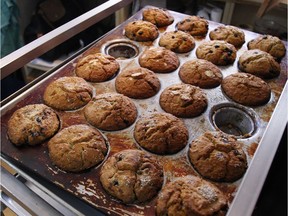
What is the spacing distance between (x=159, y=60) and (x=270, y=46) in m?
0.75

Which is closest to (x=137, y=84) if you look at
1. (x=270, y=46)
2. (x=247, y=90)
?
(x=247, y=90)

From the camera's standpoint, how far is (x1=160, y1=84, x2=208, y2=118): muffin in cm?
138

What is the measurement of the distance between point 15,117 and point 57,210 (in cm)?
47

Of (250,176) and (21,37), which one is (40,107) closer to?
(250,176)

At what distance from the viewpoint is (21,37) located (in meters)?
2.92

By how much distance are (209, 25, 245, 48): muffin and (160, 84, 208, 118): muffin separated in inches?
22.8

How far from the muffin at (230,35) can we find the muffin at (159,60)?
1.23 feet

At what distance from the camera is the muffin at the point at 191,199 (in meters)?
0.96

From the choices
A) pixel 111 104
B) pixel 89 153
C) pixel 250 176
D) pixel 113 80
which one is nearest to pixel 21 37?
pixel 113 80

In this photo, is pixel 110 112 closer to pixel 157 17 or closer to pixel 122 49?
pixel 122 49

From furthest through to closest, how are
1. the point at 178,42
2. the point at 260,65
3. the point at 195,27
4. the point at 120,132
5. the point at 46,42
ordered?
the point at 195,27, the point at 178,42, the point at 260,65, the point at 120,132, the point at 46,42

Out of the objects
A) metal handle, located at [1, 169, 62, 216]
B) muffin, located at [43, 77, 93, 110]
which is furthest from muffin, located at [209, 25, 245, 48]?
metal handle, located at [1, 169, 62, 216]

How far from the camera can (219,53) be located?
1.69m

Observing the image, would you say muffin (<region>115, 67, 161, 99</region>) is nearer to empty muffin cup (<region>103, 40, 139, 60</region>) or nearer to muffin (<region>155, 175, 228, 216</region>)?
empty muffin cup (<region>103, 40, 139, 60</region>)
